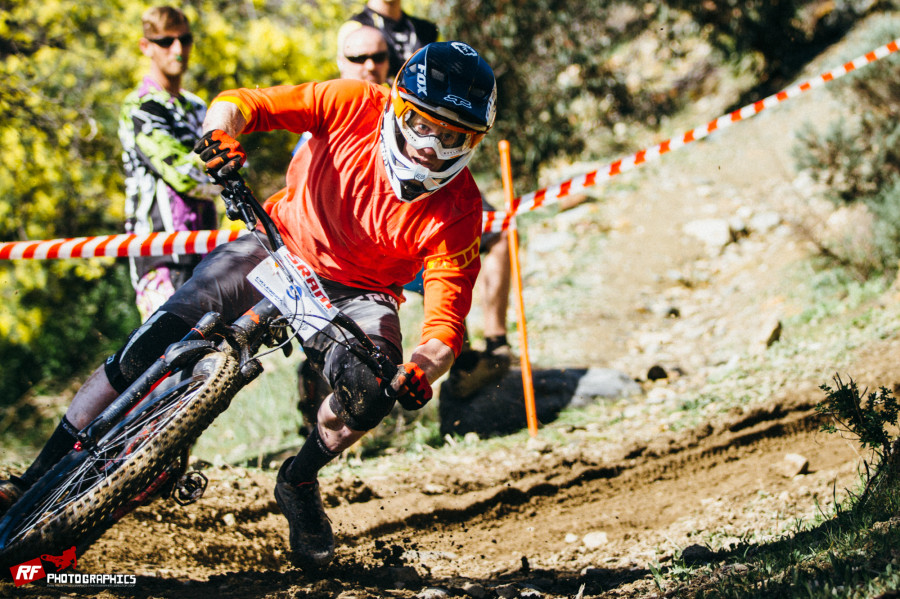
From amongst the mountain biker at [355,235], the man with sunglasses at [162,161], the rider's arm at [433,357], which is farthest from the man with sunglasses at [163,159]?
the rider's arm at [433,357]

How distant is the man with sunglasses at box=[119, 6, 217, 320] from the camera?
3838mm

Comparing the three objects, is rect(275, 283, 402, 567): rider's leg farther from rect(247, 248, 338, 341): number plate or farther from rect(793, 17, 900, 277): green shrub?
rect(793, 17, 900, 277): green shrub

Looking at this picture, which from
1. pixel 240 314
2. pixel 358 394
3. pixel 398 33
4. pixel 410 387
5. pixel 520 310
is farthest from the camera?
pixel 398 33

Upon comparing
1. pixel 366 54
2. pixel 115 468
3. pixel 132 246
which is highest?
pixel 366 54

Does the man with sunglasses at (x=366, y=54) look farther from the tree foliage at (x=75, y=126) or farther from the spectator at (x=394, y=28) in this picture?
the tree foliage at (x=75, y=126)

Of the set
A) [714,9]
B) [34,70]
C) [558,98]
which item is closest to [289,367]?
[34,70]

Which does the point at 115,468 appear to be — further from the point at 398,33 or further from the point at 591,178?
the point at 591,178

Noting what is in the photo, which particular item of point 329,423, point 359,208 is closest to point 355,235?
point 359,208

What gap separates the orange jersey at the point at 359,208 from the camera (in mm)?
2971

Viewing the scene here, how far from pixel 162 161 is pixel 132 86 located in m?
4.68

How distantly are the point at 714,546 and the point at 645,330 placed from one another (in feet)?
12.3

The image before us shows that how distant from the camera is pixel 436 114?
276 centimetres

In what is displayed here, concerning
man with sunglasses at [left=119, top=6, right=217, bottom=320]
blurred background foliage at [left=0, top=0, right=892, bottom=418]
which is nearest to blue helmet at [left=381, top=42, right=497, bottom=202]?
man with sunglasses at [left=119, top=6, right=217, bottom=320]

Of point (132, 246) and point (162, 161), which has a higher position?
point (162, 161)
